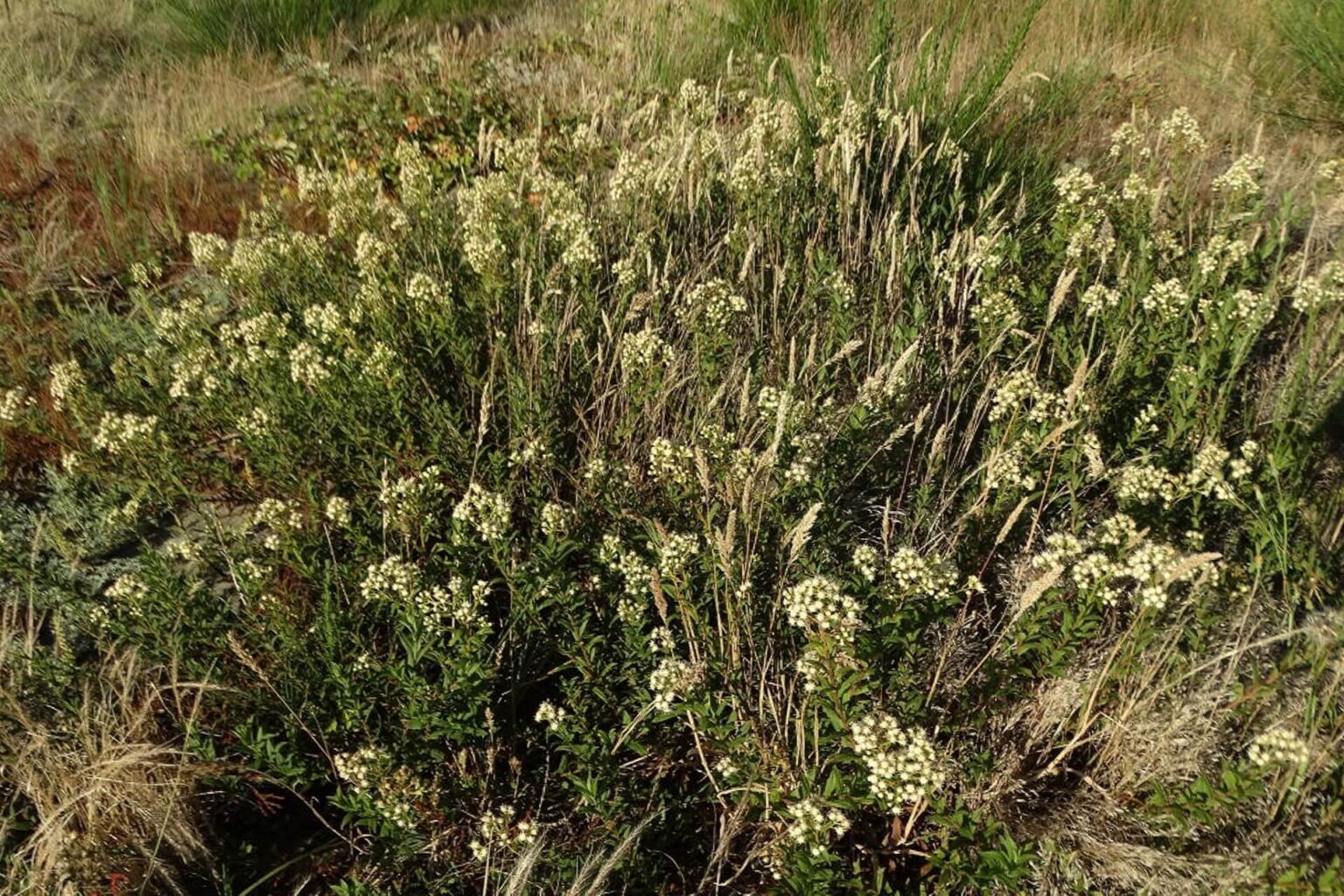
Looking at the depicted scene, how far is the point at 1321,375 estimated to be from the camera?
3.05 m

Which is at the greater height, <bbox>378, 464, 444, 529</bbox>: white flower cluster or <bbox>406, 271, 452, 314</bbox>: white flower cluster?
<bbox>406, 271, 452, 314</bbox>: white flower cluster

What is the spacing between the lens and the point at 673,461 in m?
2.51

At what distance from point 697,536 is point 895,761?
2.59 feet

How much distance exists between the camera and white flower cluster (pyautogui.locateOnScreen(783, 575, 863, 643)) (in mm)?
1907

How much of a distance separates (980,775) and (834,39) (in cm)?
529

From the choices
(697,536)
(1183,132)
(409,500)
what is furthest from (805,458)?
(1183,132)

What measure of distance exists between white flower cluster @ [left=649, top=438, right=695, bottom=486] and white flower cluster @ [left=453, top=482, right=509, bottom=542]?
0.42m

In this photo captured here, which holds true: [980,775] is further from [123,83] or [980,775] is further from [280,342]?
[123,83]

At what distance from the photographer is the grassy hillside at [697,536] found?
2.13 meters

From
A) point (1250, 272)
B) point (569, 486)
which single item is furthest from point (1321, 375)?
point (569, 486)

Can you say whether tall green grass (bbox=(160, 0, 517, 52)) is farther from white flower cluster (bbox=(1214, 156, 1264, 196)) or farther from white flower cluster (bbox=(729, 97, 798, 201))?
white flower cluster (bbox=(1214, 156, 1264, 196))

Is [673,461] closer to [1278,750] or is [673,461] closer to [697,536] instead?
[697,536]

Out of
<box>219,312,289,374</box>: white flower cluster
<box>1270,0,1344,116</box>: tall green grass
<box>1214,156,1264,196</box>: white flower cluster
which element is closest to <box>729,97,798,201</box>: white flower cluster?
<box>1214,156,1264,196</box>: white flower cluster

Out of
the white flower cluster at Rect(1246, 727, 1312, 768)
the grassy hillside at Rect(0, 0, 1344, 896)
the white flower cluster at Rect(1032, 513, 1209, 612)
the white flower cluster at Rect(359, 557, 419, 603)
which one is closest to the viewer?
the white flower cluster at Rect(1246, 727, 1312, 768)
